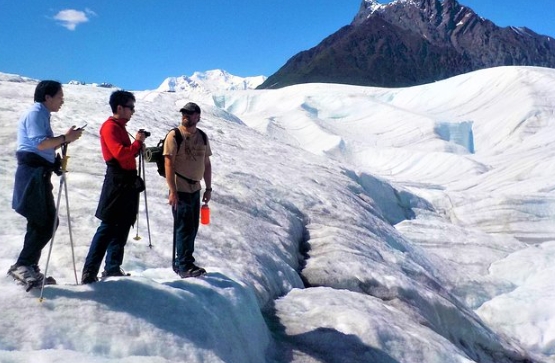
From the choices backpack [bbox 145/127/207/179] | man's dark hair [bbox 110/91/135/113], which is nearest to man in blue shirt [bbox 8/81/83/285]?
man's dark hair [bbox 110/91/135/113]

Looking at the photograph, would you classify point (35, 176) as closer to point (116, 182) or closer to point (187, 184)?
point (116, 182)

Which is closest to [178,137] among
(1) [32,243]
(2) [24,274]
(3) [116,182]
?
(3) [116,182]

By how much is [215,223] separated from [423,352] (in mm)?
4316

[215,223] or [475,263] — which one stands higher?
[215,223]

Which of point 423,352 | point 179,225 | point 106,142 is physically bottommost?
point 423,352

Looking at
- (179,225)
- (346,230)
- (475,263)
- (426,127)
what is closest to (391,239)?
(346,230)

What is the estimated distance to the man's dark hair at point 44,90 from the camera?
570cm

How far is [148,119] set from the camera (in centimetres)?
1897

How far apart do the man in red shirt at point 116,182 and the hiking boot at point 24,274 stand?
56 cm

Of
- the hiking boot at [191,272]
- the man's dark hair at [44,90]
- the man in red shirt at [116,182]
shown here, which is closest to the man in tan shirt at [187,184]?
the hiking boot at [191,272]

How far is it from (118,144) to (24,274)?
4.97 feet

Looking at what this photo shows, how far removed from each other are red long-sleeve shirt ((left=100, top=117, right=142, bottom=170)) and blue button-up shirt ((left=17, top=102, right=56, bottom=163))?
0.56 meters

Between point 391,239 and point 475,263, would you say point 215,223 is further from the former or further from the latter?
point 475,263

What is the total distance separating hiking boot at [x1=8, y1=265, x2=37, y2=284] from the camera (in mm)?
5539
